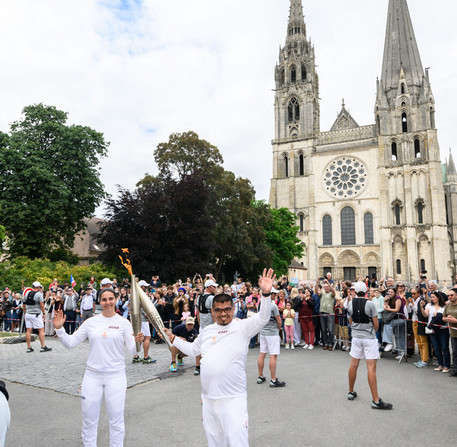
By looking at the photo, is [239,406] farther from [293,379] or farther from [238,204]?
[238,204]

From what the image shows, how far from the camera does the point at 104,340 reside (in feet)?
14.4

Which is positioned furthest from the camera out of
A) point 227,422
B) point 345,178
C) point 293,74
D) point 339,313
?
point 293,74

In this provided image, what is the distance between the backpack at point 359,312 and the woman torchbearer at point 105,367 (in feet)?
12.6

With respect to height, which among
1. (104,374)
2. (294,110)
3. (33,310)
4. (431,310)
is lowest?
(104,374)

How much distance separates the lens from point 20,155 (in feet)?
90.0

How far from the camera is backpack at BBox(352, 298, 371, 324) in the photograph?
642cm

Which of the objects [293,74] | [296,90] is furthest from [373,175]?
[293,74]

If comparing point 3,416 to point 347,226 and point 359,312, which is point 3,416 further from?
point 347,226

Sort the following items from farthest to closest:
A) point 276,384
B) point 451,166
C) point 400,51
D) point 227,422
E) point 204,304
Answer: point 451,166
point 400,51
point 204,304
point 276,384
point 227,422

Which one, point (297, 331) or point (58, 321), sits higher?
point (58, 321)

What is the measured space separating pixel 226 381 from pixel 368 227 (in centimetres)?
5380

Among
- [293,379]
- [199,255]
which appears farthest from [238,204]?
[293,379]

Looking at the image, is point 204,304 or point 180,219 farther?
point 180,219

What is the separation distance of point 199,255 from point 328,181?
37.0m
